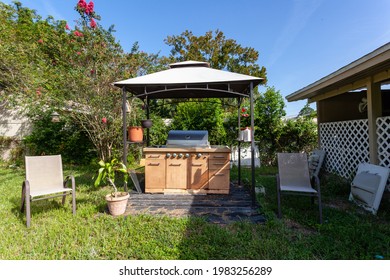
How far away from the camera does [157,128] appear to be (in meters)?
7.48

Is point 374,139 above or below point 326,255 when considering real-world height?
above

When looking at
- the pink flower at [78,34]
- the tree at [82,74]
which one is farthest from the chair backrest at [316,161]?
Result: the pink flower at [78,34]

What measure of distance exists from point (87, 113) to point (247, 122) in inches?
217

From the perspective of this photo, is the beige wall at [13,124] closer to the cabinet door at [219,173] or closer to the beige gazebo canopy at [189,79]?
the beige gazebo canopy at [189,79]

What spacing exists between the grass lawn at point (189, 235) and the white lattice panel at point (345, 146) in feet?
4.87

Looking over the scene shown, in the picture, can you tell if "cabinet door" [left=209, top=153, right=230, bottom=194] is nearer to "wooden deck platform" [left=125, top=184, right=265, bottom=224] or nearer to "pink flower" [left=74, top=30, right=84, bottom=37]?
"wooden deck platform" [left=125, top=184, right=265, bottom=224]

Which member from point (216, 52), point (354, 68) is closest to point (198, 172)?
point (354, 68)

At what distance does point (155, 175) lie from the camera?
14.1ft

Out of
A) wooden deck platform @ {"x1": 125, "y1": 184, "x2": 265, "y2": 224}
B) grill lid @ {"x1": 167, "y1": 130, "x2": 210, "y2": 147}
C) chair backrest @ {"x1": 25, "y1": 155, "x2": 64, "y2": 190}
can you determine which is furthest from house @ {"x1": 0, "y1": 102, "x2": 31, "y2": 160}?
grill lid @ {"x1": 167, "y1": 130, "x2": 210, "y2": 147}

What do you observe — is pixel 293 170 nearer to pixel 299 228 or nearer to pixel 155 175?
pixel 299 228

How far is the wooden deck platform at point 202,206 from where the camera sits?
3.28m

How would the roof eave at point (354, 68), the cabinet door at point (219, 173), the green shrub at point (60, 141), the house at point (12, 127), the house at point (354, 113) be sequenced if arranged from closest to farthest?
the roof eave at point (354, 68) < the house at point (354, 113) < the cabinet door at point (219, 173) < the green shrub at point (60, 141) < the house at point (12, 127)
